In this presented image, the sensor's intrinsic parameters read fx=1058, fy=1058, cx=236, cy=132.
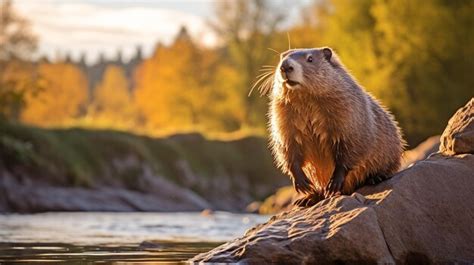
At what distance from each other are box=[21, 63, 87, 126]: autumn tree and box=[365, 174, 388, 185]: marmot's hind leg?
50633 millimetres

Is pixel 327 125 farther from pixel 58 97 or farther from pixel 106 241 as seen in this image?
pixel 58 97


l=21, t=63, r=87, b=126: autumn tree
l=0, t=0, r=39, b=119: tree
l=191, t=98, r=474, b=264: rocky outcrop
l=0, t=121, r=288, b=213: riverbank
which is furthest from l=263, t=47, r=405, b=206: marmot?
l=21, t=63, r=87, b=126: autumn tree

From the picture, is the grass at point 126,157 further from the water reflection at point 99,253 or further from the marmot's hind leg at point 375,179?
the marmot's hind leg at point 375,179

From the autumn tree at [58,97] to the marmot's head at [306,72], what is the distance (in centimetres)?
5058

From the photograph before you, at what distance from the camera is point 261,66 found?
4431cm

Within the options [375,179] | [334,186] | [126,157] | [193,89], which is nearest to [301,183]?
[334,186]

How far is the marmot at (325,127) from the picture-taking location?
395 inches

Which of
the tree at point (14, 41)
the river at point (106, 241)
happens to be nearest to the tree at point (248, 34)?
the tree at point (14, 41)

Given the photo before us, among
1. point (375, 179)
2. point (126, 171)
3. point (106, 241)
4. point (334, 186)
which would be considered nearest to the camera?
point (334, 186)

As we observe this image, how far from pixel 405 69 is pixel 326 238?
90.0ft

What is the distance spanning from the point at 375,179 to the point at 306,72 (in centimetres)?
127

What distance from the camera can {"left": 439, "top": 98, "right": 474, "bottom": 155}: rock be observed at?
10180 mm

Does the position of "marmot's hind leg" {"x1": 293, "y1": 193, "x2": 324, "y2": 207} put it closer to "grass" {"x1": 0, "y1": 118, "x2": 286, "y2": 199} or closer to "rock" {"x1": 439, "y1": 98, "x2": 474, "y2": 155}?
"rock" {"x1": 439, "y1": 98, "x2": 474, "y2": 155}

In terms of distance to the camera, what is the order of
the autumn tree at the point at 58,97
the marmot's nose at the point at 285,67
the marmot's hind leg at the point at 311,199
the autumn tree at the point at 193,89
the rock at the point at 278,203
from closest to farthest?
1. the marmot's nose at the point at 285,67
2. the marmot's hind leg at the point at 311,199
3. the rock at the point at 278,203
4. the autumn tree at the point at 193,89
5. the autumn tree at the point at 58,97
